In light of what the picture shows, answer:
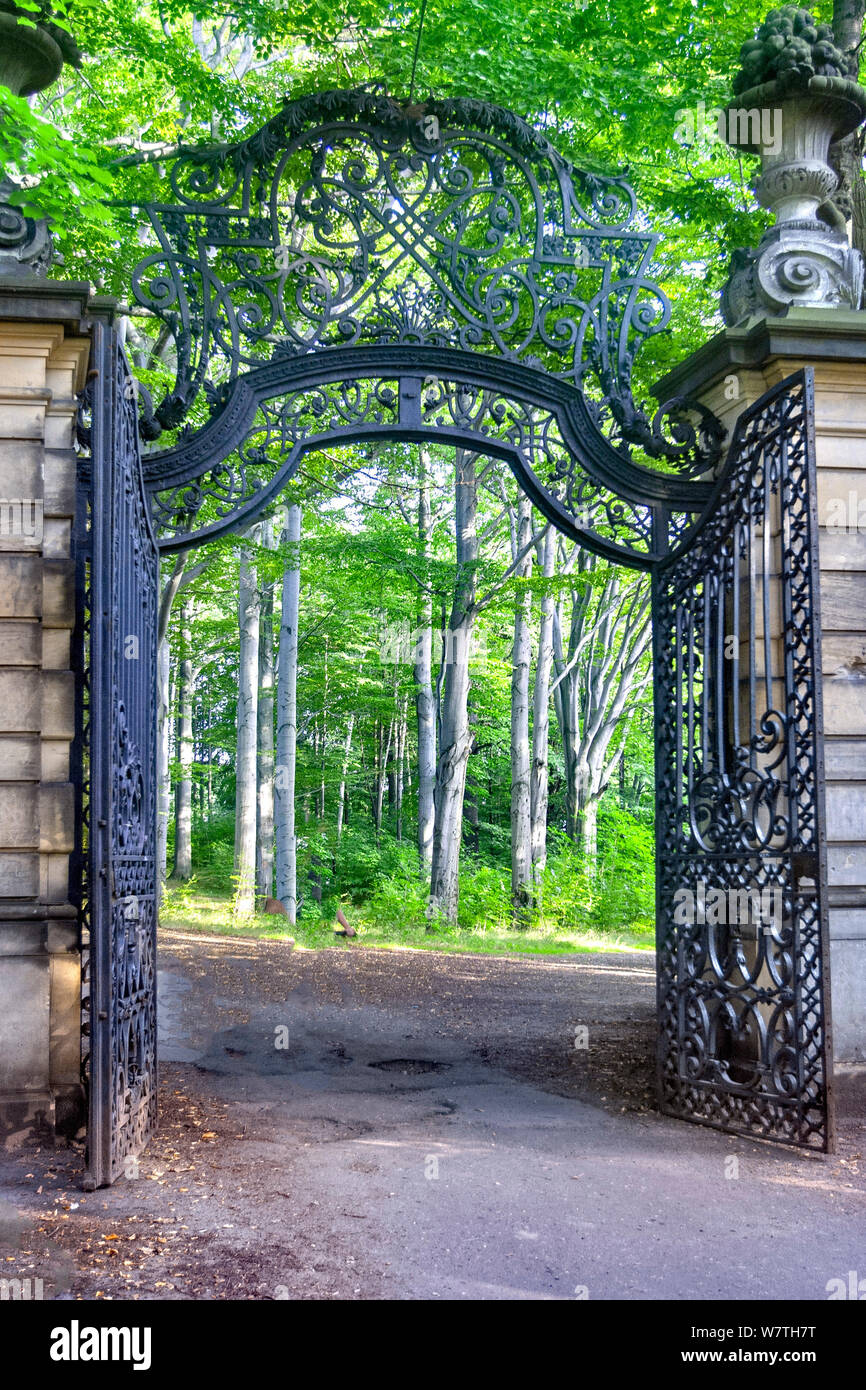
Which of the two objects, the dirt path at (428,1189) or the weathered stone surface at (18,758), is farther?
the weathered stone surface at (18,758)

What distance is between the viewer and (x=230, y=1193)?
4.75 metres

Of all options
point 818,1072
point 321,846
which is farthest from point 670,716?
point 321,846

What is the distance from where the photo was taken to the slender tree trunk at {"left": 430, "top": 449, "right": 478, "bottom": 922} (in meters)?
16.1

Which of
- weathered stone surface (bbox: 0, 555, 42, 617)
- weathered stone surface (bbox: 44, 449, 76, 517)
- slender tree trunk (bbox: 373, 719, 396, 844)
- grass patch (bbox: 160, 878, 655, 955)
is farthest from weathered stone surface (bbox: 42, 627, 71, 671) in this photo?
slender tree trunk (bbox: 373, 719, 396, 844)

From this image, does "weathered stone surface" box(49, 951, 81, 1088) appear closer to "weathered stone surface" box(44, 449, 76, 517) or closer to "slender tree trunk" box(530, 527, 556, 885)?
"weathered stone surface" box(44, 449, 76, 517)

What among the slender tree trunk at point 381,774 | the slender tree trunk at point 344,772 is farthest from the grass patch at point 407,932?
the slender tree trunk at point 381,774

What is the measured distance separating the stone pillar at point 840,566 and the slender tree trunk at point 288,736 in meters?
10.4

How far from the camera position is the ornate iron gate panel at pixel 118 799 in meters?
4.78

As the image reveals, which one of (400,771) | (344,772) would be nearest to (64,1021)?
(344,772)

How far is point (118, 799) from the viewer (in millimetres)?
5148

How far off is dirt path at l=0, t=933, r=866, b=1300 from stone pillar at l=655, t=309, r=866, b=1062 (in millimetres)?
968

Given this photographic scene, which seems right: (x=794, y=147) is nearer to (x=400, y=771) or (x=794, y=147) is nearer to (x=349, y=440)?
(x=349, y=440)

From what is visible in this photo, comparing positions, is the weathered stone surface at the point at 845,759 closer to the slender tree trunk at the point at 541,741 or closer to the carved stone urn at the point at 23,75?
the carved stone urn at the point at 23,75
